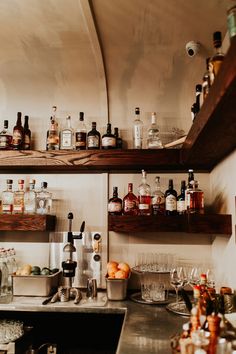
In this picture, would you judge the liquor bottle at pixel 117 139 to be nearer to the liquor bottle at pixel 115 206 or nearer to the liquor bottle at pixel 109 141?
the liquor bottle at pixel 109 141

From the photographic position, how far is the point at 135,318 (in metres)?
2.00

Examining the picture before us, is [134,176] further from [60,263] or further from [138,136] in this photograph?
[60,263]

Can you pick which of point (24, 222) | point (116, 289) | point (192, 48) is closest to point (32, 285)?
point (24, 222)

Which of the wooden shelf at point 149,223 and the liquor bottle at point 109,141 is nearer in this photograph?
the wooden shelf at point 149,223

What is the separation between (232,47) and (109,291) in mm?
1817

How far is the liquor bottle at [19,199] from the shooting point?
2.71 metres

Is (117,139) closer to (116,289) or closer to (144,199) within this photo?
(144,199)

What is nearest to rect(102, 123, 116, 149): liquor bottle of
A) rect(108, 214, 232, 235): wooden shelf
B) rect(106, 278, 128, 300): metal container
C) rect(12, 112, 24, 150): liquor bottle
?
rect(108, 214, 232, 235): wooden shelf

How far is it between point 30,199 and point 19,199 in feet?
0.29

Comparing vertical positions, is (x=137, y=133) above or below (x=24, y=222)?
above

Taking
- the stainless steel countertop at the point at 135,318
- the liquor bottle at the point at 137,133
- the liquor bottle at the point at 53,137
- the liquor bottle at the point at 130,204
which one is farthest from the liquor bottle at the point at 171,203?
the liquor bottle at the point at 53,137

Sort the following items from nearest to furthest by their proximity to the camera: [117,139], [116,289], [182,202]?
1. [116,289]
2. [182,202]
3. [117,139]

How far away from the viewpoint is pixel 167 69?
8.76 ft

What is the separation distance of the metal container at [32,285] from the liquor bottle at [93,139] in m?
1.01
